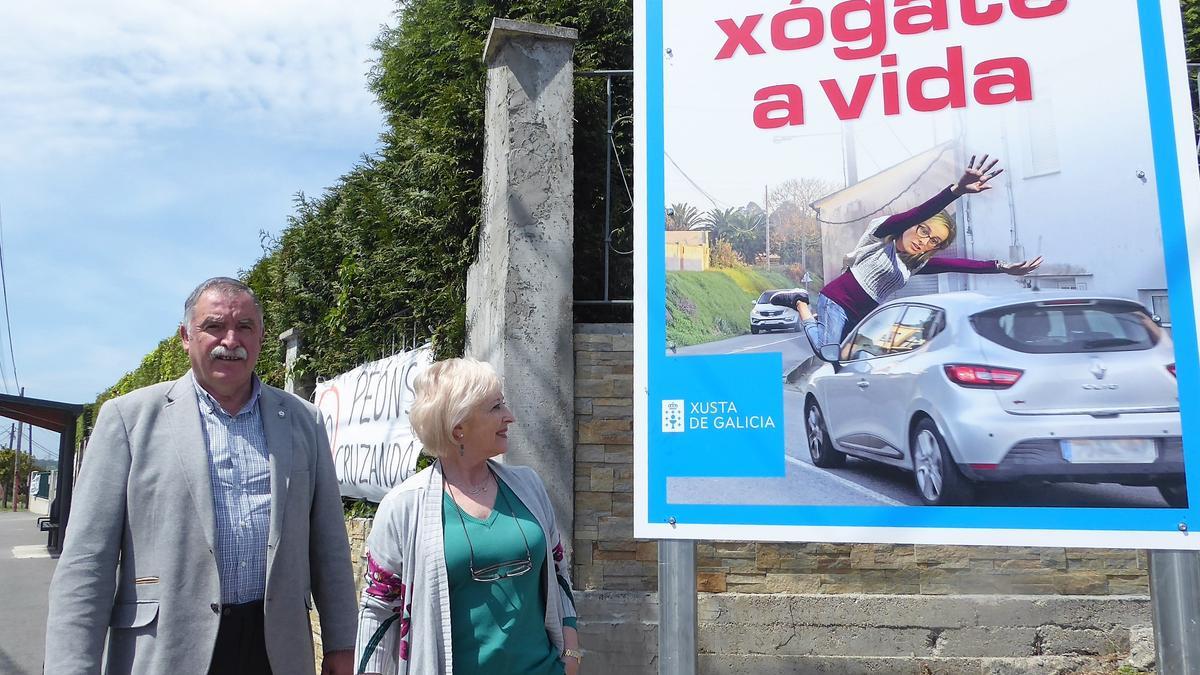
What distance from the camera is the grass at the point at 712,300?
2.59 m

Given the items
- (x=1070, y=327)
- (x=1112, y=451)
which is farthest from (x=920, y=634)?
(x=1070, y=327)

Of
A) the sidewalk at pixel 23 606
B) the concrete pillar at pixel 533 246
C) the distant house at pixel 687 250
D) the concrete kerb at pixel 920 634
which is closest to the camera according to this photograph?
the distant house at pixel 687 250

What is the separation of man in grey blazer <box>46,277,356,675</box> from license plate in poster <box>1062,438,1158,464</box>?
2.09 meters

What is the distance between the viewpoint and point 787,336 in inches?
100

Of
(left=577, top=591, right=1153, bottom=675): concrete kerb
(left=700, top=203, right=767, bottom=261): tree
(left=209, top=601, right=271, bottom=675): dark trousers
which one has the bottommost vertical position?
(left=577, top=591, right=1153, bottom=675): concrete kerb

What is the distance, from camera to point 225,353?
2.29 m

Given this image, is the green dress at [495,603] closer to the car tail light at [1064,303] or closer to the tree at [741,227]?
the tree at [741,227]

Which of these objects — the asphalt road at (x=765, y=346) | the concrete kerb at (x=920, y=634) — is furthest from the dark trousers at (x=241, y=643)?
the concrete kerb at (x=920, y=634)

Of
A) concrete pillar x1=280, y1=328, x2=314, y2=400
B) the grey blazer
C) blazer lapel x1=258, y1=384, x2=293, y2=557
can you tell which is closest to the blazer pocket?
the grey blazer

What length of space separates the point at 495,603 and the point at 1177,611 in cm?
184

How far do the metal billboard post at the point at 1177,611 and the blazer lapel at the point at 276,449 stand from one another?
2396mm

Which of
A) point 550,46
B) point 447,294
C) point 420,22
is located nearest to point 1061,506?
point 550,46

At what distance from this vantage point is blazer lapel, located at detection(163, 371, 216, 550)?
2.17m

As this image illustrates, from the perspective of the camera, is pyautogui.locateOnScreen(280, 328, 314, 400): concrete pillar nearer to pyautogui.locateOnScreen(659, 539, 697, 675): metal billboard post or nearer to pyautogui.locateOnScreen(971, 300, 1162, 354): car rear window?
pyautogui.locateOnScreen(659, 539, 697, 675): metal billboard post
